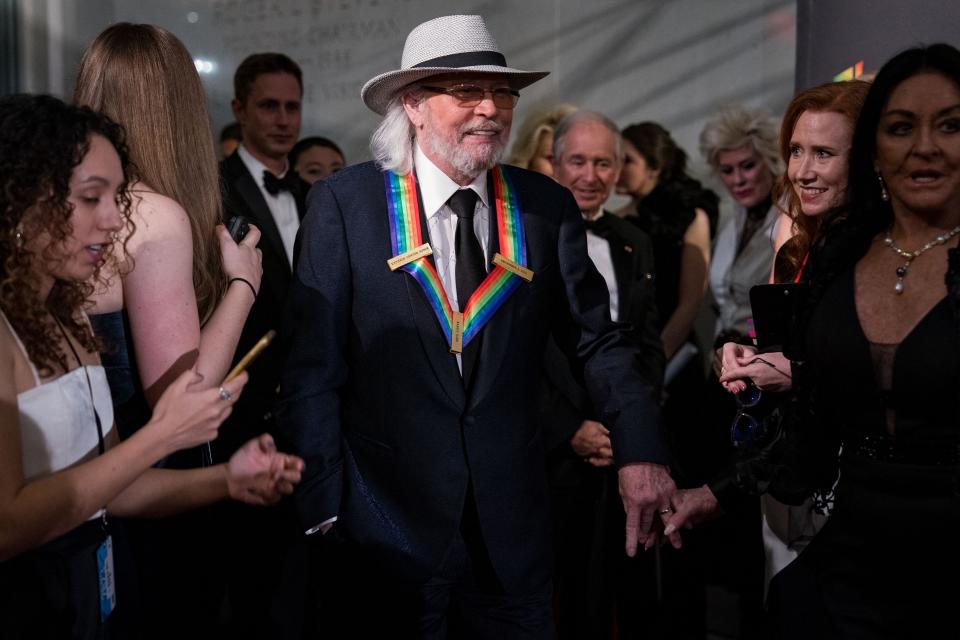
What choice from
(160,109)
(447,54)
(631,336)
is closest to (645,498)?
(447,54)

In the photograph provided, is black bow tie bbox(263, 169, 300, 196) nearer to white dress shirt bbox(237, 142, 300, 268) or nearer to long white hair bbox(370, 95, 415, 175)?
white dress shirt bbox(237, 142, 300, 268)

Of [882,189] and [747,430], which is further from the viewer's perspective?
[747,430]

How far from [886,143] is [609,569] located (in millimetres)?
2056

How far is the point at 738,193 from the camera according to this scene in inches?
168

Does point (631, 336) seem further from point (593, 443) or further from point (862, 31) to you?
point (862, 31)

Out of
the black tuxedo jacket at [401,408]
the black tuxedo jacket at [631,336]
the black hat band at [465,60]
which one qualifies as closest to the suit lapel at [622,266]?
the black tuxedo jacket at [631,336]

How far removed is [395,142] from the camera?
2584mm

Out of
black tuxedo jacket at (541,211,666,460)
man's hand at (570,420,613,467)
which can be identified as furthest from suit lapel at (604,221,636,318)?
man's hand at (570,420,613,467)

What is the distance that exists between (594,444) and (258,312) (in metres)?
1.20

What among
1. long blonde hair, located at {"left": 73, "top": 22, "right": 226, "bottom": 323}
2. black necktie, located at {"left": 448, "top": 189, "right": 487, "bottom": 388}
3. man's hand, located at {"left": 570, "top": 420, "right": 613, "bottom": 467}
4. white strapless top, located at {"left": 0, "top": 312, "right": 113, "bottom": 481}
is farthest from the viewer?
man's hand, located at {"left": 570, "top": 420, "right": 613, "bottom": 467}

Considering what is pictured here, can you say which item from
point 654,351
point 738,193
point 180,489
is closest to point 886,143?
point 180,489

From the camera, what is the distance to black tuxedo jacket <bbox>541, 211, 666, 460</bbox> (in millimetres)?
3531

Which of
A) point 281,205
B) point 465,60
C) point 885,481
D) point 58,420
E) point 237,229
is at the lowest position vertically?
point 885,481

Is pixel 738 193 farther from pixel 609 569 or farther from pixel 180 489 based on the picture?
pixel 180 489
